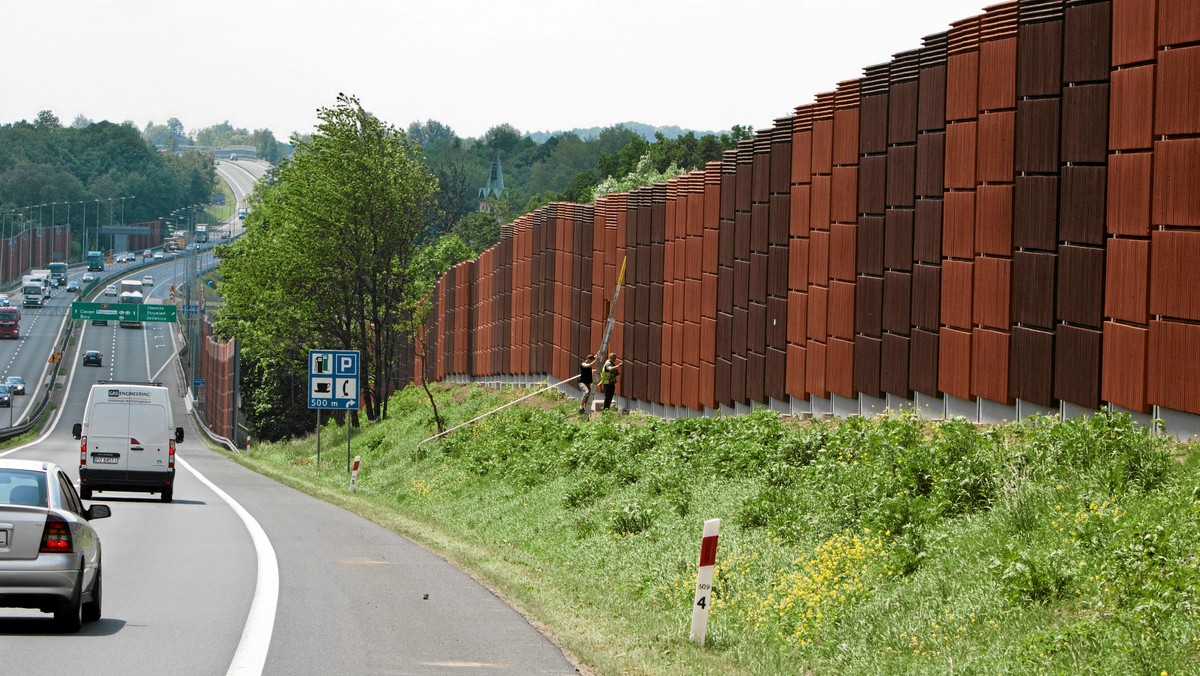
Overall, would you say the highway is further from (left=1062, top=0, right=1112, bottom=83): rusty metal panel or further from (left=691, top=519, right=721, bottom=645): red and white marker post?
(left=1062, top=0, right=1112, bottom=83): rusty metal panel

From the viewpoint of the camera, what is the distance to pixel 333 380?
40281 mm

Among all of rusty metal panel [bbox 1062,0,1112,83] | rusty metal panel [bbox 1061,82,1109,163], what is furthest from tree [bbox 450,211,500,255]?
rusty metal panel [bbox 1061,82,1109,163]

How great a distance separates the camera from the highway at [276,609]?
11.2 m

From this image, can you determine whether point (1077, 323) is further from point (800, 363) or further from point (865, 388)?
point (800, 363)

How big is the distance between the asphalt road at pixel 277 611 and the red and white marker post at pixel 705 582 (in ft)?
3.80

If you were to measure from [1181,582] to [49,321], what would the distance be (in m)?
151

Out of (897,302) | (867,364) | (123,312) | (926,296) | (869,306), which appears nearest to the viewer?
(926,296)

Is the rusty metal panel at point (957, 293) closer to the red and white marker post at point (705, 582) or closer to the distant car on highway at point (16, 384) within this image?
the red and white marker post at point (705, 582)

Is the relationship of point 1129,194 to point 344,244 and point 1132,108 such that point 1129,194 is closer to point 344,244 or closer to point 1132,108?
point 1132,108

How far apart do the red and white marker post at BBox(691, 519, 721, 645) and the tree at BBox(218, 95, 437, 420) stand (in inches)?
1941

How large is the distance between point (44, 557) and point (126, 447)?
834 inches

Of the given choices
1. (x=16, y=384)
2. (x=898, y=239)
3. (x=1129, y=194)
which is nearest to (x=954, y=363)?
(x=898, y=239)

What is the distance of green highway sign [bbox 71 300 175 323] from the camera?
12506cm

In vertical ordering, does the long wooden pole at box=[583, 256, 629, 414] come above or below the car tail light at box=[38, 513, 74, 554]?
above
